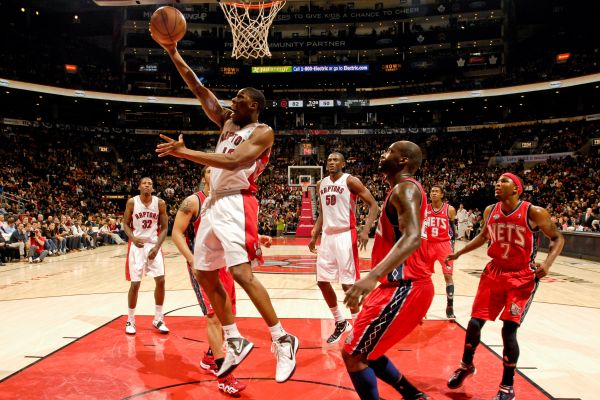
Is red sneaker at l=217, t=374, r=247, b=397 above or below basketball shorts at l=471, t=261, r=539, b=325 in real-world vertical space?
below

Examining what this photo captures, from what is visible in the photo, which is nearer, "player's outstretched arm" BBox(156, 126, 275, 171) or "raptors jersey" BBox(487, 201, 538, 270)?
"player's outstretched arm" BBox(156, 126, 275, 171)

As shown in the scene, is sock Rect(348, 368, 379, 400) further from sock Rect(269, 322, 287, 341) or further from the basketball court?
the basketball court

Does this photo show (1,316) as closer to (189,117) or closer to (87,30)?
(189,117)

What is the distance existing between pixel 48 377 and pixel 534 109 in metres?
38.6

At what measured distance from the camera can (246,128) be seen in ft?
12.0

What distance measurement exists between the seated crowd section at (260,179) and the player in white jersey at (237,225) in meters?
12.5

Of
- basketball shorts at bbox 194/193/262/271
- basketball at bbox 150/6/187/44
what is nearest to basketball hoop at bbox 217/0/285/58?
basketball at bbox 150/6/187/44

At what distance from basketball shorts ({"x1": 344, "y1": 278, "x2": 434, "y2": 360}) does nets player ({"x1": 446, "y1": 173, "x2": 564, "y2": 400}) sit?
1.25 m

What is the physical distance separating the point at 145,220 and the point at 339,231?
2.66 metres

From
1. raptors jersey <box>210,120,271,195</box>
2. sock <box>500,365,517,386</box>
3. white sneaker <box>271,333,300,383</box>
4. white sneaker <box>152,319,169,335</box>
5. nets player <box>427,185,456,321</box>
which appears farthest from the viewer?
nets player <box>427,185,456,321</box>

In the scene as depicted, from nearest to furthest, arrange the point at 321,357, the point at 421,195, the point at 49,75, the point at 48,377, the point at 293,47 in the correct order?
the point at 421,195
the point at 48,377
the point at 321,357
the point at 49,75
the point at 293,47

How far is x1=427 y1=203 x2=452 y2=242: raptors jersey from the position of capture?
6.79 meters

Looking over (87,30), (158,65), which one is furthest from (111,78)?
(87,30)

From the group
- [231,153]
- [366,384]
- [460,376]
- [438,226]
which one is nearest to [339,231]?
[438,226]
